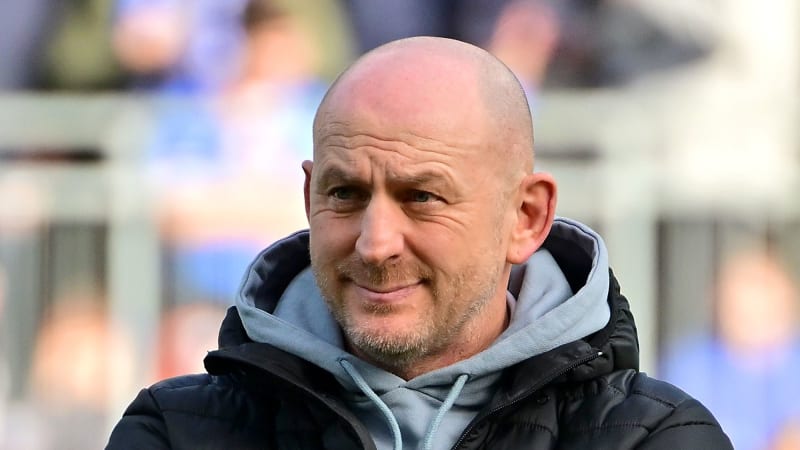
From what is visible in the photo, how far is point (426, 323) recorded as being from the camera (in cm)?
237

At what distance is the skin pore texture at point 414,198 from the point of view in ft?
7.64

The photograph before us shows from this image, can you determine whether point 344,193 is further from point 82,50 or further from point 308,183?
point 82,50

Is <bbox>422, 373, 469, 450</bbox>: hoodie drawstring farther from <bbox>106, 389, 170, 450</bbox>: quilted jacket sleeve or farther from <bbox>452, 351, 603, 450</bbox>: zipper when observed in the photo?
<bbox>106, 389, 170, 450</bbox>: quilted jacket sleeve

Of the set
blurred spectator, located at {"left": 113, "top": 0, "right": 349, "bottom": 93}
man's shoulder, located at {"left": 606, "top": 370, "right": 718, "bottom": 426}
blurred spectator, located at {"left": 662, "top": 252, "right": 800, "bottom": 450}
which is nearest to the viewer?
man's shoulder, located at {"left": 606, "top": 370, "right": 718, "bottom": 426}

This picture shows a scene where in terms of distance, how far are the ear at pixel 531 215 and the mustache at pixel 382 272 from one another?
22cm

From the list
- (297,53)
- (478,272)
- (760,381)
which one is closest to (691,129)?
(760,381)

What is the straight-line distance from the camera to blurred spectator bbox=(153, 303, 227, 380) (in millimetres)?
5570

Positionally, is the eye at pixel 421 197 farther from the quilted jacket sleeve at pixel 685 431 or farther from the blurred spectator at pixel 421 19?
the blurred spectator at pixel 421 19

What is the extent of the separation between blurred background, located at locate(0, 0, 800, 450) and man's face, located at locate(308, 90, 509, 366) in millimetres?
3098

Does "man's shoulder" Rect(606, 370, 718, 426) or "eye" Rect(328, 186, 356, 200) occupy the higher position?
"eye" Rect(328, 186, 356, 200)

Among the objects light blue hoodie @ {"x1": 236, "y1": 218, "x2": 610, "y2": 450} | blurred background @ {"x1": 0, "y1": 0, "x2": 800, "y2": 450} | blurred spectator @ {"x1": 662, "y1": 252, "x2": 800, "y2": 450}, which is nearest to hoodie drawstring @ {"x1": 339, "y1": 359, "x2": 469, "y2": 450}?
light blue hoodie @ {"x1": 236, "y1": 218, "x2": 610, "y2": 450}

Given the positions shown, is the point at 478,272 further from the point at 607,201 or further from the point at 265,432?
the point at 607,201

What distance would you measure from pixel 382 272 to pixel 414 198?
0.14 meters

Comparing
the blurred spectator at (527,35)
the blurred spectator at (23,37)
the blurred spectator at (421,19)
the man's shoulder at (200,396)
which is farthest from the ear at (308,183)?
the blurred spectator at (23,37)
